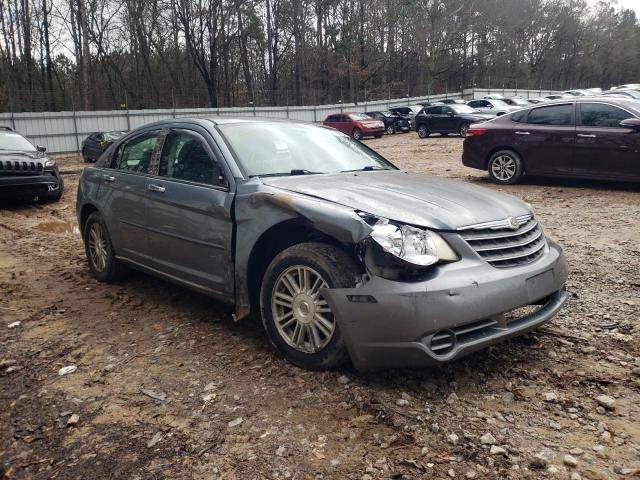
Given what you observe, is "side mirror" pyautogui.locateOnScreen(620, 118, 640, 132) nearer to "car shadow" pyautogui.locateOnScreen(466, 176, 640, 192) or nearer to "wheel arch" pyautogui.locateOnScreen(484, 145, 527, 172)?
"car shadow" pyautogui.locateOnScreen(466, 176, 640, 192)

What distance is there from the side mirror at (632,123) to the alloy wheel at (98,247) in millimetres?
7917

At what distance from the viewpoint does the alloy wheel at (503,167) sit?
1048cm

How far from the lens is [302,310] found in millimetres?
3342

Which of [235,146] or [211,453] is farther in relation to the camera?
[235,146]

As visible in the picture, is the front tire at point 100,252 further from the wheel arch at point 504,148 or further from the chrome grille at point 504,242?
the wheel arch at point 504,148

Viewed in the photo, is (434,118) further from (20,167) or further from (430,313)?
(430,313)

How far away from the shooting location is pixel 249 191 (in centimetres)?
374

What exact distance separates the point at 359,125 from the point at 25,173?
20140 millimetres

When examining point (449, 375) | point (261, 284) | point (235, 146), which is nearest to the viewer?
point (449, 375)

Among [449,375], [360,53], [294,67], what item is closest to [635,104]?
[449,375]

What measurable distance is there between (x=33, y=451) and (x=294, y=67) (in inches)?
1839

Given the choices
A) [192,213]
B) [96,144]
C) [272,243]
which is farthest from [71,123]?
[272,243]

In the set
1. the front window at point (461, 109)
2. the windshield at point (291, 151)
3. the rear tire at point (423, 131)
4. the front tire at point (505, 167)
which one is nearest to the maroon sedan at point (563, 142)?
the front tire at point (505, 167)

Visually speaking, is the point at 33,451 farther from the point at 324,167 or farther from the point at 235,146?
the point at 324,167
